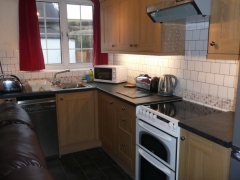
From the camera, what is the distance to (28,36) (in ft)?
11.1

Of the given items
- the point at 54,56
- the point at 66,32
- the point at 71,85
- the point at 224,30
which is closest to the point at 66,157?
the point at 71,85

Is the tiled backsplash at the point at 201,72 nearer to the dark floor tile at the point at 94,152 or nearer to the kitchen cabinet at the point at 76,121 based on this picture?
the kitchen cabinet at the point at 76,121

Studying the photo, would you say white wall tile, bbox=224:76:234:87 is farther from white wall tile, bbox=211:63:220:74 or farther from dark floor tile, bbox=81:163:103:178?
dark floor tile, bbox=81:163:103:178

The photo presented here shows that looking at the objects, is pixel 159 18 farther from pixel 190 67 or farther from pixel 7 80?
Result: pixel 7 80

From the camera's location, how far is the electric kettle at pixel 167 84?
264cm

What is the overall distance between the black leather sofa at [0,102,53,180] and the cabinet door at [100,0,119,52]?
7.18 ft

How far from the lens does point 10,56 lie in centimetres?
341

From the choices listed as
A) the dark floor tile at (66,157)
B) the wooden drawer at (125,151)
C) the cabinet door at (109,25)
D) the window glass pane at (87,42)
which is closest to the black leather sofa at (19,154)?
the wooden drawer at (125,151)

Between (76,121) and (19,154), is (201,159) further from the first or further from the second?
(76,121)

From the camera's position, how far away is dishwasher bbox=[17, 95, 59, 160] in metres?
2.96

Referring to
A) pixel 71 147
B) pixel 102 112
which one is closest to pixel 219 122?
pixel 102 112

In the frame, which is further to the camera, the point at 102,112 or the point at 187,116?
the point at 102,112

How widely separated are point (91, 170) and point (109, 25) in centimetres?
198

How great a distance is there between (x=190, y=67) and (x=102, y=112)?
1.36m
